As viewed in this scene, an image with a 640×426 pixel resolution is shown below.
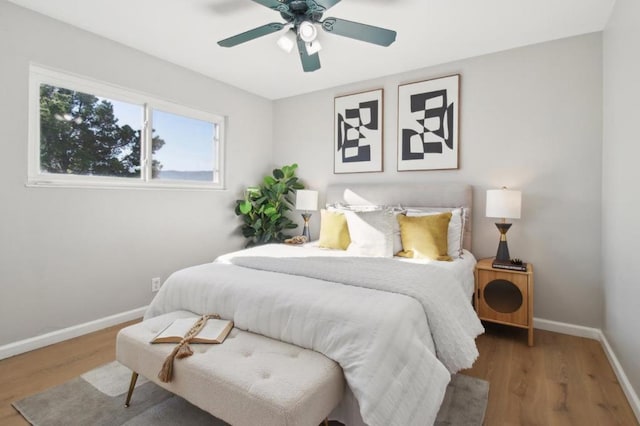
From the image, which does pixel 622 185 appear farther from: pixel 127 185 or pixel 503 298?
pixel 127 185

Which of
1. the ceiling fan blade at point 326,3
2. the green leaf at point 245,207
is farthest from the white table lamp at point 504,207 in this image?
the green leaf at point 245,207

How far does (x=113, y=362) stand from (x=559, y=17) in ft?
13.6

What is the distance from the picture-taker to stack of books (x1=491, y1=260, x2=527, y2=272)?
2.68 m

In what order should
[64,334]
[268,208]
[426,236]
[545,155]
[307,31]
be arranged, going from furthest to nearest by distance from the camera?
[268,208], [545,155], [426,236], [64,334], [307,31]

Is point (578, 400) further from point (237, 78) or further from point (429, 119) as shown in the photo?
point (237, 78)

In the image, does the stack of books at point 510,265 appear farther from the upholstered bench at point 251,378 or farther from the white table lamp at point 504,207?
the upholstered bench at point 251,378

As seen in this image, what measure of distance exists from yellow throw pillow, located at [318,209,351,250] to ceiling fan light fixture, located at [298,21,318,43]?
63.8 inches

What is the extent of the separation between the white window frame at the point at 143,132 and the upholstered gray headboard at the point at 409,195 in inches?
59.0

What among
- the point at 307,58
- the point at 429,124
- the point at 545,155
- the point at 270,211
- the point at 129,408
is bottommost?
the point at 129,408

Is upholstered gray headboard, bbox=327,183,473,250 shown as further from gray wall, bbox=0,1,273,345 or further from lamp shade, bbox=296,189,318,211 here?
gray wall, bbox=0,1,273,345

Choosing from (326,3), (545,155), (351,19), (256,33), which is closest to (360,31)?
(326,3)

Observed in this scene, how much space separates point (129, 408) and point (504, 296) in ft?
9.81

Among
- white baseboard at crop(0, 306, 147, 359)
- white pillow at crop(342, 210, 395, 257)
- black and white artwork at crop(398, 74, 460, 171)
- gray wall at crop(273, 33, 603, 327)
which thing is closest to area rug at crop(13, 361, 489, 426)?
white baseboard at crop(0, 306, 147, 359)

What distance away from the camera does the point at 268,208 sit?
4.13 meters
